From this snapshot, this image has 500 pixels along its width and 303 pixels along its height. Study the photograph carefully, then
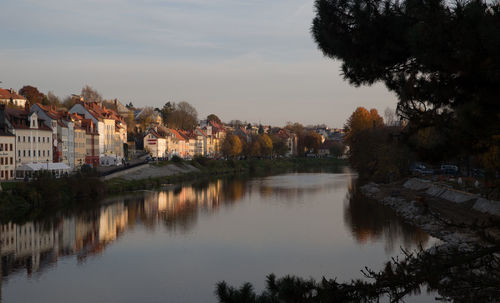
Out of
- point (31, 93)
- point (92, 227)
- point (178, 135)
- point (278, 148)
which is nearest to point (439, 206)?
point (92, 227)

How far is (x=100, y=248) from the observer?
2336 centimetres

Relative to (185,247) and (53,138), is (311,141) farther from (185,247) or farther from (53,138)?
Result: (185,247)

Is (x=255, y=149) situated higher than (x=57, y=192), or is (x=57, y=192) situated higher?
(x=255, y=149)

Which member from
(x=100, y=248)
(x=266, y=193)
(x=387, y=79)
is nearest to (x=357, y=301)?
(x=387, y=79)

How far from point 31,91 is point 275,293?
75.5m

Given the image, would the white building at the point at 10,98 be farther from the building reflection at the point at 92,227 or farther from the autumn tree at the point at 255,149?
the autumn tree at the point at 255,149

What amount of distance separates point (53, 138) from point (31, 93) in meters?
27.7

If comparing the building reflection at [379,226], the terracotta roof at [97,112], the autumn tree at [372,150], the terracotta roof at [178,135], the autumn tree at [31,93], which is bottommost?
the building reflection at [379,226]

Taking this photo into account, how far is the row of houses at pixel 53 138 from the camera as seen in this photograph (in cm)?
4238

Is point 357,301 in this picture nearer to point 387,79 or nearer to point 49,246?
point 387,79

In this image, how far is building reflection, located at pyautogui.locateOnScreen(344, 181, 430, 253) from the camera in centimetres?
2350

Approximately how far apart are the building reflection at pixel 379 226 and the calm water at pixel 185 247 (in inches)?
2.0

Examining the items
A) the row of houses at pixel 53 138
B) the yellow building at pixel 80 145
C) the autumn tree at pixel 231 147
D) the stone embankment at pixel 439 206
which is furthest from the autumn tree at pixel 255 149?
the stone embankment at pixel 439 206

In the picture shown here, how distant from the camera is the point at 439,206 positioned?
101 ft
